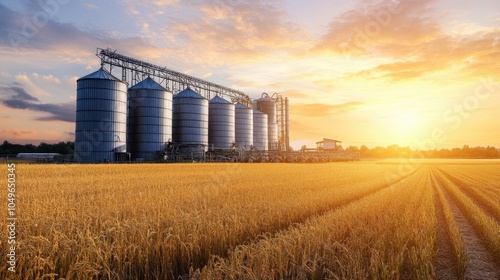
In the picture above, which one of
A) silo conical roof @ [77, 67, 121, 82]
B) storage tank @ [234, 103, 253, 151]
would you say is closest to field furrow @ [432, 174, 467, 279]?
silo conical roof @ [77, 67, 121, 82]

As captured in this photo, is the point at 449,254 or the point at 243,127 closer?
the point at 449,254

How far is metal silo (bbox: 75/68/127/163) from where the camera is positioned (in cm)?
4744

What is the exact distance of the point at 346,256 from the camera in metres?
5.99

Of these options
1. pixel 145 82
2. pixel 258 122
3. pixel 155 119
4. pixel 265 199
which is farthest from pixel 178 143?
pixel 265 199

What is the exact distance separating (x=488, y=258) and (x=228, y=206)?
7.02 m

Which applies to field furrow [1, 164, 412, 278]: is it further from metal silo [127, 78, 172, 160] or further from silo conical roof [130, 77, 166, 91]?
silo conical roof [130, 77, 166, 91]

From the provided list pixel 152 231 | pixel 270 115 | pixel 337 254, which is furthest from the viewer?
pixel 270 115

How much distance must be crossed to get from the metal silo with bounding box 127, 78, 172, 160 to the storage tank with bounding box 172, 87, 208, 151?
5.68m

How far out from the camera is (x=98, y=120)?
47.8 meters

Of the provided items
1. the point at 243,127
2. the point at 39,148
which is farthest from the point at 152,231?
the point at 39,148

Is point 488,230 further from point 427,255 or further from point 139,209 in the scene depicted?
point 139,209

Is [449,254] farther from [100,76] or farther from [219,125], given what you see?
[219,125]

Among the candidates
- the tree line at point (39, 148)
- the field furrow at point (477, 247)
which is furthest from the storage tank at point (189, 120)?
the field furrow at point (477, 247)

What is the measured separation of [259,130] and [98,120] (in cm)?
4881
